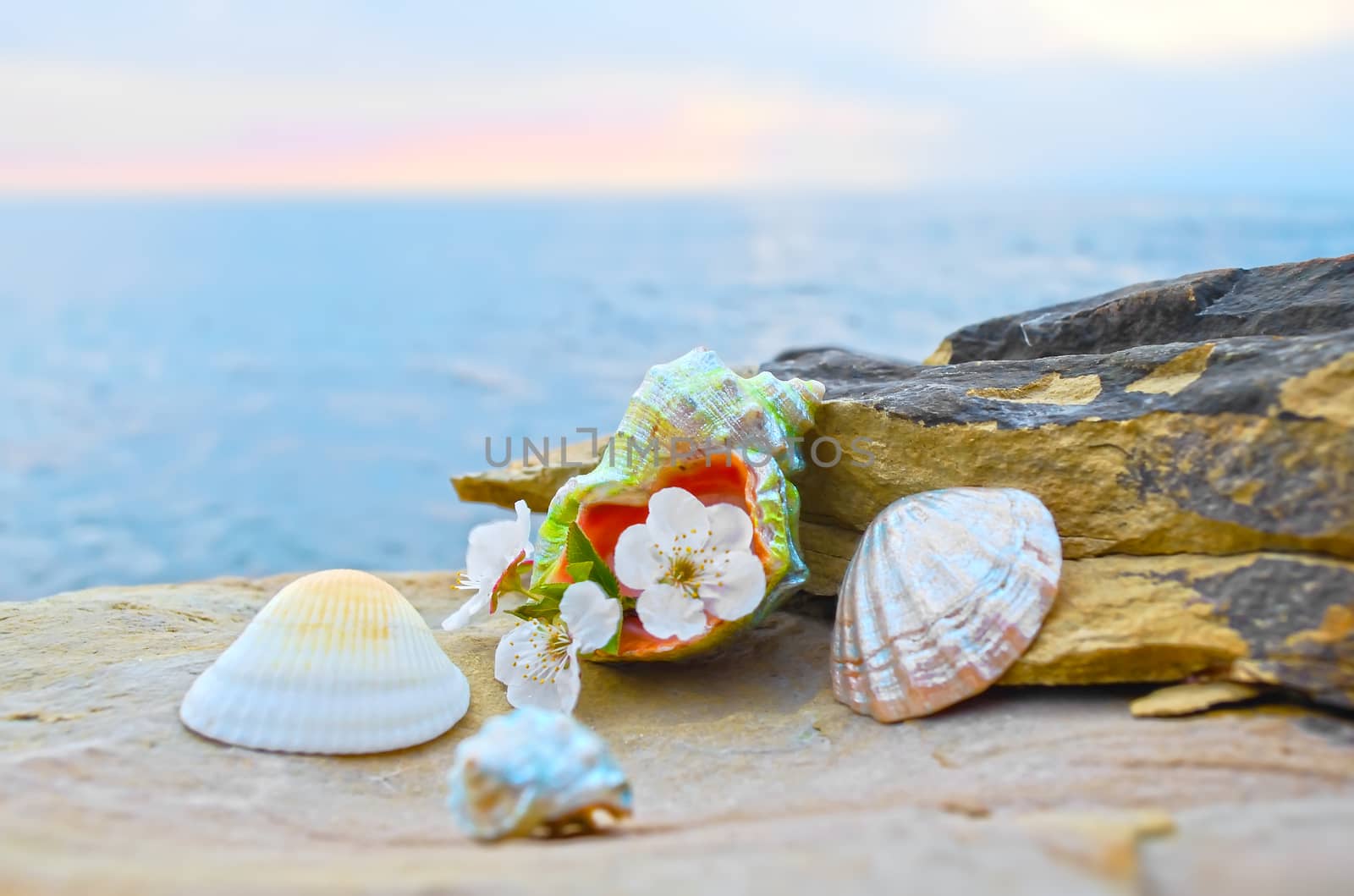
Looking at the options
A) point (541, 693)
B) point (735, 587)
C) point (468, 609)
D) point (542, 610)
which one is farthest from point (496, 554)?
point (735, 587)

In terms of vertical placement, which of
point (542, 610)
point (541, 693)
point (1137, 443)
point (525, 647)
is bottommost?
point (541, 693)

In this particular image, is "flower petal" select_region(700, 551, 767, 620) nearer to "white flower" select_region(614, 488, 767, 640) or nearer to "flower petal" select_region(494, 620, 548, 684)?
"white flower" select_region(614, 488, 767, 640)

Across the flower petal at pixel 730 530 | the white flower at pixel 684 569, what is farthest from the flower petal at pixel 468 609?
the flower petal at pixel 730 530

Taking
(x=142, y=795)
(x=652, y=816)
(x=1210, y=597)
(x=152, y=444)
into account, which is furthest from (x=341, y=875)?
(x=152, y=444)

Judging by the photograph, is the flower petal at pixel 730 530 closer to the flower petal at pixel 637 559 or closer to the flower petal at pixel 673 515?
the flower petal at pixel 673 515

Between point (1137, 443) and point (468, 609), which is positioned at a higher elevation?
point (1137, 443)

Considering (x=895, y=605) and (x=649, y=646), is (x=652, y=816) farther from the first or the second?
(x=895, y=605)

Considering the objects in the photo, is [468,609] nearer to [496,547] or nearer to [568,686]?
[496,547]
